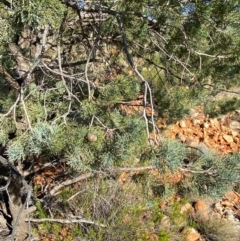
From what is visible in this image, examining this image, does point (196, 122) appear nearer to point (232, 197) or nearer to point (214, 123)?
point (214, 123)

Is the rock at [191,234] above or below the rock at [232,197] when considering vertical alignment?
above

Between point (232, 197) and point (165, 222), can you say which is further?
point (232, 197)

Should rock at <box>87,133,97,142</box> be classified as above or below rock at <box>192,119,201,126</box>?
above

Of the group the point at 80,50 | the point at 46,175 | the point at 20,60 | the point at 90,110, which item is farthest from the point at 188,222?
the point at 90,110

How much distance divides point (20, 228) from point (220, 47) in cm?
213

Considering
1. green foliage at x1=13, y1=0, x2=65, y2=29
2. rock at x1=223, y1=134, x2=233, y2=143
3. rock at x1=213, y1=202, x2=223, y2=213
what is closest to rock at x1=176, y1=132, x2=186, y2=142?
rock at x1=223, y1=134, x2=233, y2=143

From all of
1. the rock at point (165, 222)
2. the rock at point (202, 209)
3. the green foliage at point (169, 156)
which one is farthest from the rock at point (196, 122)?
the green foliage at point (169, 156)

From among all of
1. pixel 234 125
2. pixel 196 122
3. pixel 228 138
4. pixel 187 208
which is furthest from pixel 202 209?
pixel 234 125

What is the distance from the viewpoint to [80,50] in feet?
11.7

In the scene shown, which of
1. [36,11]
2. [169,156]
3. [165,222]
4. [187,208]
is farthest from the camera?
[187,208]

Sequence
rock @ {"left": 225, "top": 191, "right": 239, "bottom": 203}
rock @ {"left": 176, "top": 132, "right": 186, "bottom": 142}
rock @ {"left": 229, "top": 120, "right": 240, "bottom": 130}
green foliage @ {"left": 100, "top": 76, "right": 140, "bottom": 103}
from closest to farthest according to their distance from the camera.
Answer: green foliage @ {"left": 100, "top": 76, "right": 140, "bottom": 103}, rock @ {"left": 225, "top": 191, "right": 239, "bottom": 203}, rock @ {"left": 176, "top": 132, "right": 186, "bottom": 142}, rock @ {"left": 229, "top": 120, "right": 240, "bottom": 130}

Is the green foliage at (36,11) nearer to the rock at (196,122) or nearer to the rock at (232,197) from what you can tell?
the rock at (232,197)

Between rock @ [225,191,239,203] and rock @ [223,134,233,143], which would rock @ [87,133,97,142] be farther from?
rock @ [223,134,233,143]

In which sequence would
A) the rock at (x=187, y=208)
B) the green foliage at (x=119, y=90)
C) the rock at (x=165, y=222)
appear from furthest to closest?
1. the rock at (x=187, y=208)
2. the rock at (x=165, y=222)
3. the green foliage at (x=119, y=90)
